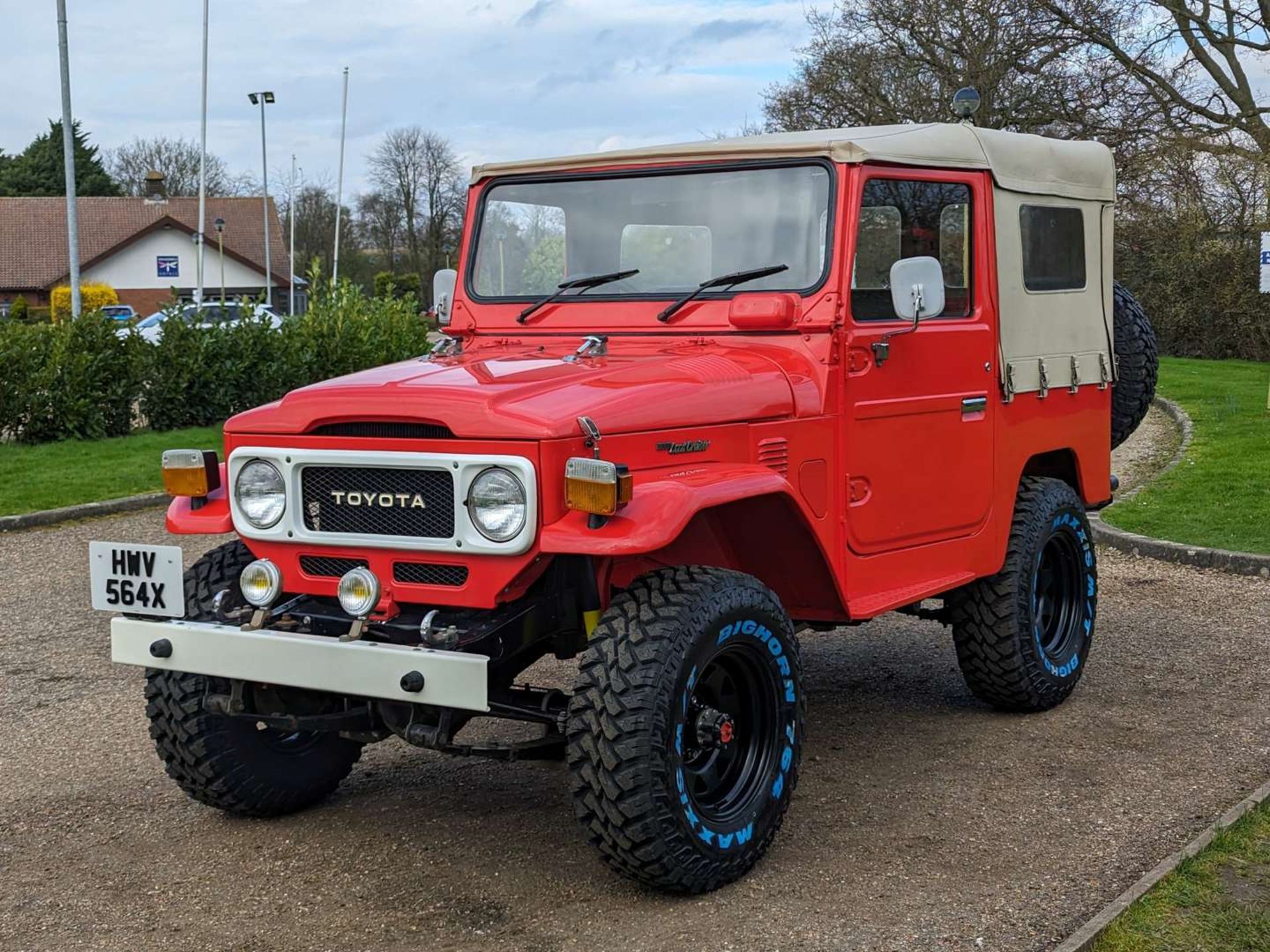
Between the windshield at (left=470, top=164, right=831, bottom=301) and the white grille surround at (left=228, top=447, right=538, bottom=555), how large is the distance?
1456 millimetres

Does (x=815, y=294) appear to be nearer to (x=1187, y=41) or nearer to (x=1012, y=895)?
(x=1012, y=895)

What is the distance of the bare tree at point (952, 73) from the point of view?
97.7 feet

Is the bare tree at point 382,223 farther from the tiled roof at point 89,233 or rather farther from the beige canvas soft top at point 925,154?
the beige canvas soft top at point 925,154

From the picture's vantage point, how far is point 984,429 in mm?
5969

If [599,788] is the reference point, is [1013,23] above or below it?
above

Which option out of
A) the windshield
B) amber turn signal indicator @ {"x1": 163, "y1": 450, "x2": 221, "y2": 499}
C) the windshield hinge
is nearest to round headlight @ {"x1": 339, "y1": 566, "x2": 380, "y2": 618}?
amber turn signal indicator @ {"x1": 163, "y1": 450, "x2": 221, "y2": 499}

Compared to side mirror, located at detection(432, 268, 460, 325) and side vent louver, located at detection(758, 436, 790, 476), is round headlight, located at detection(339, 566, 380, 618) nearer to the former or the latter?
side vent louver, located at detection(758, 436, 790, 476)

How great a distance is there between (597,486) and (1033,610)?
2.83 meters

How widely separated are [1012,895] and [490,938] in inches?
59.9

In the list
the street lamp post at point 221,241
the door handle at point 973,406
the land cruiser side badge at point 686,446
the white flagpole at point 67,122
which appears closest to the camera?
the land cruiser side badge at point 686,446

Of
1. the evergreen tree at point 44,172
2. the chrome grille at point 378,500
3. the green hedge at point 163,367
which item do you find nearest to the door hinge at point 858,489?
the chrome grille at point 378,500

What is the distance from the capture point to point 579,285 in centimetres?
564

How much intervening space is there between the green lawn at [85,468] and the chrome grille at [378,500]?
23.6ft

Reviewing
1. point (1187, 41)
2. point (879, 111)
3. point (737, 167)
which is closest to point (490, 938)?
point (737, 167)
